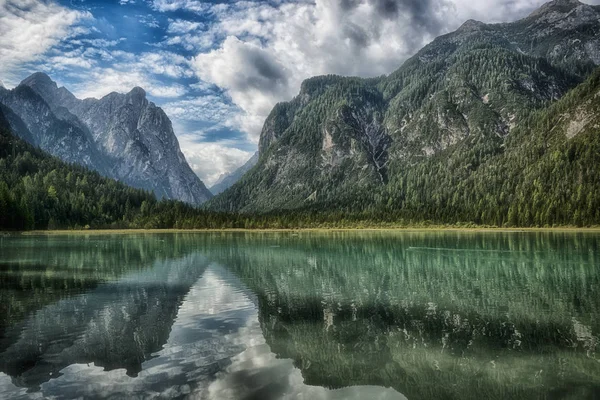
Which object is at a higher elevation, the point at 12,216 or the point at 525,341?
the point at 12,216

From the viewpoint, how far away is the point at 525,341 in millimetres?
24516

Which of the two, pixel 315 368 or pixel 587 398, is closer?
pixel 587 398

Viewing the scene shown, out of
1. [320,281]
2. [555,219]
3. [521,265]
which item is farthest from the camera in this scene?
[555,219]

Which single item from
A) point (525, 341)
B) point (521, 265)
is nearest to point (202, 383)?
point (525, 341)

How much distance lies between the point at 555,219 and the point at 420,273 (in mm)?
164400

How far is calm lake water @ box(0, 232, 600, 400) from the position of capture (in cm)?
1869

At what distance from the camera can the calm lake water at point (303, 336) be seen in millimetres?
18688

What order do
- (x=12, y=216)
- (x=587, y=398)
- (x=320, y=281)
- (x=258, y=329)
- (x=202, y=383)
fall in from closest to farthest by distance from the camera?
(x=587, y=398) → (x=202, y=383) → (x=258, y=329) → (x=320, y=281) → (x=12, y=216)

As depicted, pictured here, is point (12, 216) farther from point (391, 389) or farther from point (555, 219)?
point (555, 219)

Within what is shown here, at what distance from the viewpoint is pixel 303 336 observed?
2673 cm

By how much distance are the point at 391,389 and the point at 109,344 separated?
16.2 m

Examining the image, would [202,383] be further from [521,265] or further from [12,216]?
[12,216]

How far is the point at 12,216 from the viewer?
176 metres

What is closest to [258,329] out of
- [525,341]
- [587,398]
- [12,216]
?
[525,341]
